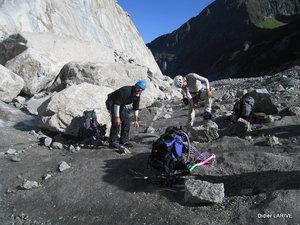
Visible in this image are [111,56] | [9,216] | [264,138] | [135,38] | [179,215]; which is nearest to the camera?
[179,215]

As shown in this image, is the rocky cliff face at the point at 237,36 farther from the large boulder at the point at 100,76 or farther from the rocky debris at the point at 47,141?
the rocky debris at the point at 47,141

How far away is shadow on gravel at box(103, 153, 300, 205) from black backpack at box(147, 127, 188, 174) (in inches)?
14.2

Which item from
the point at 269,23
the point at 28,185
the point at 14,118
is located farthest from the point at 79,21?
the point at 269,23

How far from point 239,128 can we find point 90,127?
4690 millimetres

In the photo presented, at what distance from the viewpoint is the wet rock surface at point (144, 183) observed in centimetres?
920

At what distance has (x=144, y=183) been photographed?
10.9 metres

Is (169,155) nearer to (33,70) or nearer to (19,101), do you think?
(19,101)

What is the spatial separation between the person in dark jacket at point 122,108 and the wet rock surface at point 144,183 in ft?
1.53

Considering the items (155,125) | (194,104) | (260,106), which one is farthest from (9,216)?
(260,106)

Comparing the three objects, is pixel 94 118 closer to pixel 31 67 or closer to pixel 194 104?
pixel 194 104

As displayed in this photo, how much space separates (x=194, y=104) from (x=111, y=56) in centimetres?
1606

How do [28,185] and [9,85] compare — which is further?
[9,85]

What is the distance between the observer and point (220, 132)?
47.3 ft

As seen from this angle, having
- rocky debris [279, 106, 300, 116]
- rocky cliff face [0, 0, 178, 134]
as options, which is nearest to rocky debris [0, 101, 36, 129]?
rocky cliff face [0, 0, 178, 134]
